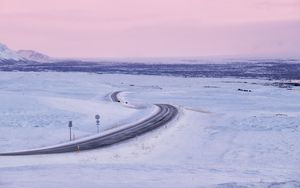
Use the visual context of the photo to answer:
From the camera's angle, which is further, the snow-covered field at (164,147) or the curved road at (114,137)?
the curved road at (114,137)

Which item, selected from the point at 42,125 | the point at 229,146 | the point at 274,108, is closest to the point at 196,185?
the point at 229,146

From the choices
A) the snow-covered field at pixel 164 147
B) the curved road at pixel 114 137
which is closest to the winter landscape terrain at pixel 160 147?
the snow-covered field at pixel 164 147

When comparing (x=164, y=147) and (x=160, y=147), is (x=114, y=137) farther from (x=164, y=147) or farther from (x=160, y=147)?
(x=164, y=147)

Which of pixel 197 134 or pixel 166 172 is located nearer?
pixel 166 172

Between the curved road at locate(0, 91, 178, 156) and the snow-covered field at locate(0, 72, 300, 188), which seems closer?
the snow-covered field at locate(0, 72, 300, 188)

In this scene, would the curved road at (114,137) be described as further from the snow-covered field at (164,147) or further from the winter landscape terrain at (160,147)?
the snow-covered field at (164,147)

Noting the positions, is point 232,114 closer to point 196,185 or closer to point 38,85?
point 196,185

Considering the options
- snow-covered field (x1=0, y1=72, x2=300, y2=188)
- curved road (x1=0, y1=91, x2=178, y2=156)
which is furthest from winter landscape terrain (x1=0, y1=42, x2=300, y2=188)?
curved road (x1=0, y1=91, x2=178, y2=156)

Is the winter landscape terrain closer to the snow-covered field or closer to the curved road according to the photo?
the snow-covered field
